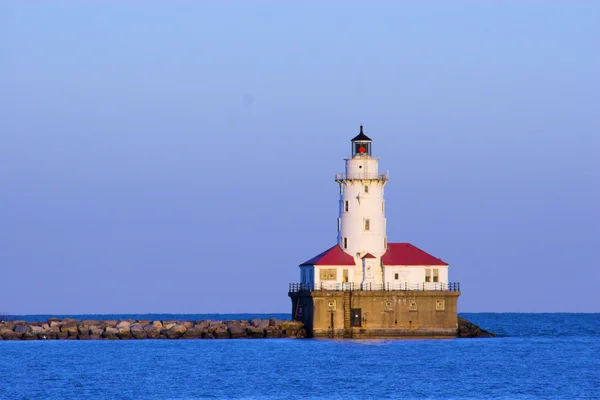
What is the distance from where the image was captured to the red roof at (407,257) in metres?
77.2

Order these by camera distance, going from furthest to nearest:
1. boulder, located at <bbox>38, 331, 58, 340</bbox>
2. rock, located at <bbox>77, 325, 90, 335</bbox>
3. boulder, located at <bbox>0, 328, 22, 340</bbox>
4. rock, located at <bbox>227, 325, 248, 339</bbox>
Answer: boulder, located at <bbox>0, 328, 22, 340</bbox>, boulder, located at <bbox>38, 331, 58, 340</bbox>, rock, located at <bbox>77, 325, 90, 335</bbox>, rock, located at <bbox>227, 325, 248, 339</bbox>

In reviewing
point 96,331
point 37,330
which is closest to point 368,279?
point 96,331

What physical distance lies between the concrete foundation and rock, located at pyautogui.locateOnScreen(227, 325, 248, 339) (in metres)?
6.41

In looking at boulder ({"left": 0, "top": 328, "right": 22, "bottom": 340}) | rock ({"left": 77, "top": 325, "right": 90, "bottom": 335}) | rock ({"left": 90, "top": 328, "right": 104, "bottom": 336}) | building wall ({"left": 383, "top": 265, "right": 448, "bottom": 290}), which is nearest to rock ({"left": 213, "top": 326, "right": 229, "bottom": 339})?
rock ({"left": 90, "top": 328, "right": 104, "bottom": 336})

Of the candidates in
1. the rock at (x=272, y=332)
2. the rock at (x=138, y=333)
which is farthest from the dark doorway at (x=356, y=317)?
the rock at (x=138, y=333)

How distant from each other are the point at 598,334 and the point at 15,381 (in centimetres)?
5788

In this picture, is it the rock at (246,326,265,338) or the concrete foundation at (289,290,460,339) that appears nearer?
the concrete foundation at (289,290,460,339)

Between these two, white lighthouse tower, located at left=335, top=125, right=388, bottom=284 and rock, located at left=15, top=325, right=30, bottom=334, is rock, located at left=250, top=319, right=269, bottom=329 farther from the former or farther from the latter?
rock, located at left=15, top=325, right=30, bottom=334

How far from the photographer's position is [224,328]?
81.0m

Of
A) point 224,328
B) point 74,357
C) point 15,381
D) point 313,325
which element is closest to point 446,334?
point 313,325

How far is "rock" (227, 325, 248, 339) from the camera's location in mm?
80750

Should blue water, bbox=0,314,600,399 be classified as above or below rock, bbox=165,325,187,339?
below

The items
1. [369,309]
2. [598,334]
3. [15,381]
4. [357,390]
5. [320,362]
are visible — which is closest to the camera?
[357,390]

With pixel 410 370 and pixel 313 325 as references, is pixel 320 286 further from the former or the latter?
pixel 410 370
